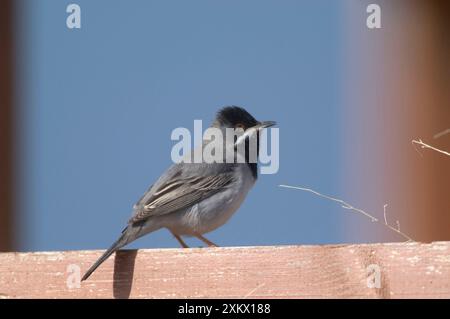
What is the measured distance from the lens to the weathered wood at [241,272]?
3291 mm

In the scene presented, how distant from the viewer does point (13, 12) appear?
5.44 metres

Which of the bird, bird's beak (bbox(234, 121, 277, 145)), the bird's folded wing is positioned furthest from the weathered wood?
bird's beak (bbox(234, 121, 277, 145))

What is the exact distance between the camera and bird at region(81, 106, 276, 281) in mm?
5002

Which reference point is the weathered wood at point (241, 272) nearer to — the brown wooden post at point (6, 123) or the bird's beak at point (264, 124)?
the brown wooden post at point (6, 123)

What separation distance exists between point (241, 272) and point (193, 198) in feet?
5.89

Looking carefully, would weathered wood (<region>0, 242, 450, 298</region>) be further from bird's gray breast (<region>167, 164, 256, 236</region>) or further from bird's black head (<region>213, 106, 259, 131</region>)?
bird's black head (<region>213, 106, 259, 131</region>)

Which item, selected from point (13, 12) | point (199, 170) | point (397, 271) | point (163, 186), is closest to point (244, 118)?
point (199, 170)

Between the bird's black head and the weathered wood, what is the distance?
2509 millimetres

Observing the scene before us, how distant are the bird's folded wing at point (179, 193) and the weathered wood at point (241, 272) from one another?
1.00m

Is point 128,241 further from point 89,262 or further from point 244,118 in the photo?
point 244,118

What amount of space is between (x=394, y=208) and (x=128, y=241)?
212cm

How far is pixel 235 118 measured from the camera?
6.24m

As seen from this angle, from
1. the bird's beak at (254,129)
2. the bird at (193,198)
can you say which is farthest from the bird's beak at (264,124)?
the bird at (193,198)
